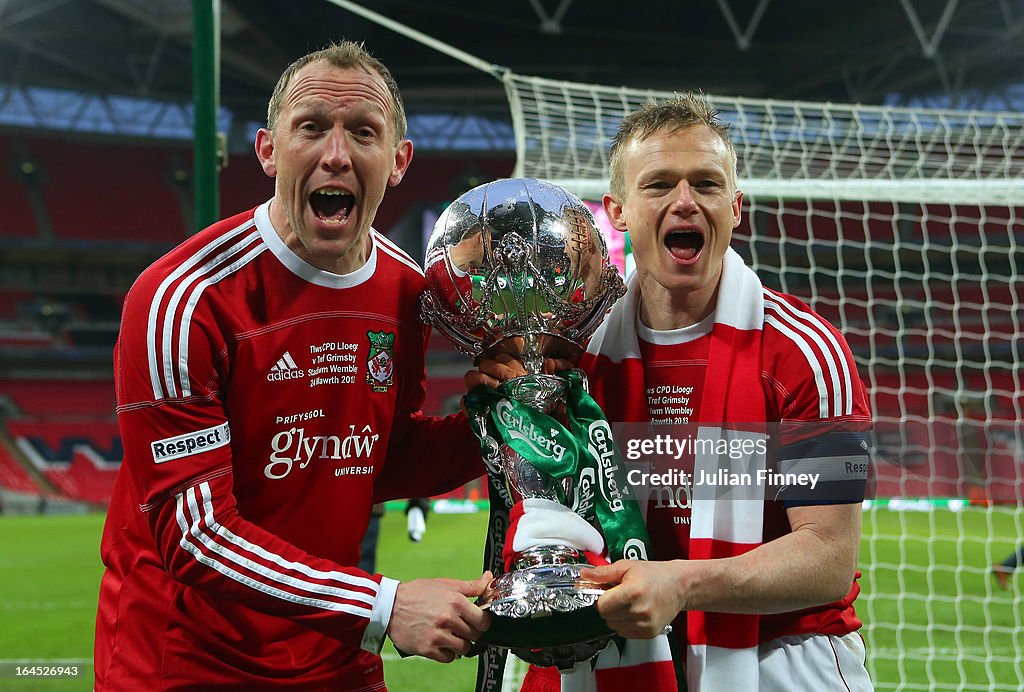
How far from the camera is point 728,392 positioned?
1.71 metres

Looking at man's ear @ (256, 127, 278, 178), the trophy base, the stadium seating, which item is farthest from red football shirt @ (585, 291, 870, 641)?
the stadium seating

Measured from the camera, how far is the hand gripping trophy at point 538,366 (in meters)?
1.47

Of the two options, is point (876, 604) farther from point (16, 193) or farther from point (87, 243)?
point (16, 193)

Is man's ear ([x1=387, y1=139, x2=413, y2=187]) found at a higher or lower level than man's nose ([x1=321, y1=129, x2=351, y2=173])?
higher

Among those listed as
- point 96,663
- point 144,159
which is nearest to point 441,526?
point 96,663

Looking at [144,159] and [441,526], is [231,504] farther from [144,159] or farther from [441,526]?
[144,159]

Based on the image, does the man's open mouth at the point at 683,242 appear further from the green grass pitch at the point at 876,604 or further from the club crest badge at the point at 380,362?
the green grass pitch at the point at 876,604

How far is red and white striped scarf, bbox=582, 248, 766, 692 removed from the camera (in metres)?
1.63

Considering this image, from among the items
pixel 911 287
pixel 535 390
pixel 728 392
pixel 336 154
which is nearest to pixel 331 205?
pixel 336 154

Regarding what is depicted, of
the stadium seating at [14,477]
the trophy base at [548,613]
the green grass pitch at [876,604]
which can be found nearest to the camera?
the trophy base at [548,613]

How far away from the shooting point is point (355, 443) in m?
1.82

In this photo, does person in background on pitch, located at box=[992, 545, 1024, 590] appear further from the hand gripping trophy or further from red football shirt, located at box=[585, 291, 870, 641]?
the hand gripping trophy

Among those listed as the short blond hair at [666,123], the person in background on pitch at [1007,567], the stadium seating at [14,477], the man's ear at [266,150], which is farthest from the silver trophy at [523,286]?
the stadium seating at [14,477]

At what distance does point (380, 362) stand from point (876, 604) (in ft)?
19.8
